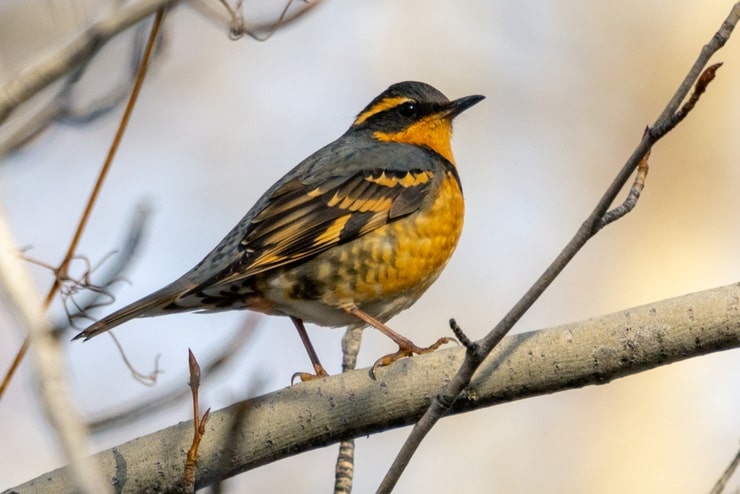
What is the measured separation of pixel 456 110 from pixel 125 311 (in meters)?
2.74

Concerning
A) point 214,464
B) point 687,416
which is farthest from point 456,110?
point 687,416

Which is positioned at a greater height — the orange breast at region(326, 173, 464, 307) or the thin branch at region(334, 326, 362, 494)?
the orange breast at region(326, 173, 464, 307)

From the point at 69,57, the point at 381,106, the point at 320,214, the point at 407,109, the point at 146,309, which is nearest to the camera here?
the point at 69,57

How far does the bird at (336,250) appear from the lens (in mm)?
5945

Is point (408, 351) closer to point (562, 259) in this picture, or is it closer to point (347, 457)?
point (347, 457)

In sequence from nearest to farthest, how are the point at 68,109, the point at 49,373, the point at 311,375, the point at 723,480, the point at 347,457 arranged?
1. the point at 49,373
2. the point at 723,480
3. the point at 68,109
4. the point at 347,457
5. the point at 311,375

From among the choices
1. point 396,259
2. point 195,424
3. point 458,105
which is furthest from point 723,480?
point 458,105

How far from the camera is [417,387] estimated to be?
440 centimetres

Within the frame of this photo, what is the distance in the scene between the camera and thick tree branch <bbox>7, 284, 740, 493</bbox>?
13.8ft

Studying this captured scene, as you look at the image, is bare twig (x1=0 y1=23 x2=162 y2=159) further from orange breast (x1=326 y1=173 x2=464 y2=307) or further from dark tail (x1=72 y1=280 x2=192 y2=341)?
orange breast (x1=326 y1=173 x2=464 y2=307)

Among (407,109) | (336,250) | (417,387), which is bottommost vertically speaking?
(417,387)

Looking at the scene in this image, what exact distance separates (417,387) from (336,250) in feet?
6.10

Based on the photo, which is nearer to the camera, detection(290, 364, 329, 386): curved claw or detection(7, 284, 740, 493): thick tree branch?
detection(7, 284, 740, 493): thick tree branch

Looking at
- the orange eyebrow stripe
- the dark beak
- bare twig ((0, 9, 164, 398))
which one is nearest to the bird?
the dark beak
